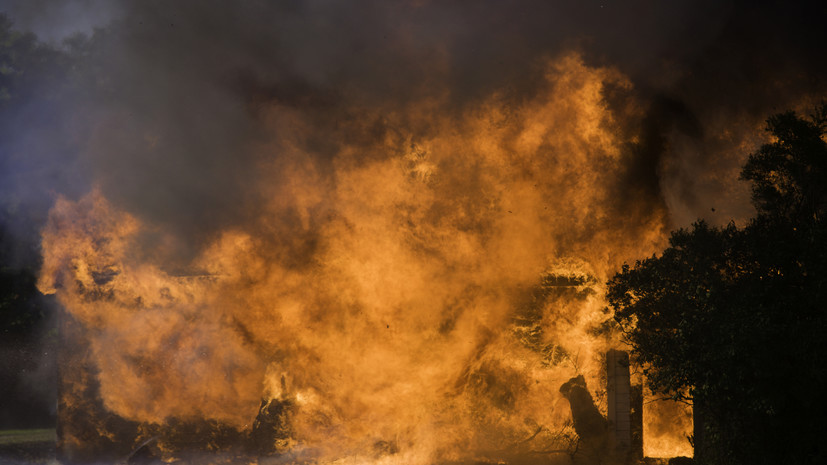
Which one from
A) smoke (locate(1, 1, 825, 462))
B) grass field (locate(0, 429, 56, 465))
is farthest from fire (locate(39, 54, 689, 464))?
grass field (locate(0, 429, 56, 465))

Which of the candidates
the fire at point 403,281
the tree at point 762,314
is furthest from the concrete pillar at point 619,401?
the tree at point 762,314

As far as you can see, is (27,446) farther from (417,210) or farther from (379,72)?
(379,72)

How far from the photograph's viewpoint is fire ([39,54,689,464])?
682 inches

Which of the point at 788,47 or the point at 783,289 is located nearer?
the point at 783,289

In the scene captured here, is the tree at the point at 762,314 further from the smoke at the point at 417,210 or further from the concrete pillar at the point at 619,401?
the smoke at the point at 417,210

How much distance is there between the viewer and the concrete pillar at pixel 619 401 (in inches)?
649

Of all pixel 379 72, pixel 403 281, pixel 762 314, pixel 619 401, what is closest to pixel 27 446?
pixel 403 281

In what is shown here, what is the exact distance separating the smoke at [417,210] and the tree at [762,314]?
5603 millimetres

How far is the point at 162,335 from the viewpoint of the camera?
17.8m

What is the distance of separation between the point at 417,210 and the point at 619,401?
7389mm

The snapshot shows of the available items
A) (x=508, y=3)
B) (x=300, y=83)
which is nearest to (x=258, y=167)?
(x=300, y=83)

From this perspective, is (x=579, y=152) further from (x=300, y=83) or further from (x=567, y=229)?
(x=300, y=83)

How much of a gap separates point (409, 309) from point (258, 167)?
A: 5.85 metres

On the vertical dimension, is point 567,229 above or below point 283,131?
below
